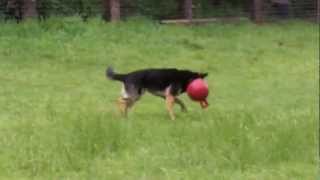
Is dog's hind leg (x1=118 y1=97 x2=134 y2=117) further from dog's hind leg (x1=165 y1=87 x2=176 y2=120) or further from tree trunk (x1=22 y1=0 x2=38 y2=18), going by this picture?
tree trunk (x1=22 y1=0 x2=38 y2=18)

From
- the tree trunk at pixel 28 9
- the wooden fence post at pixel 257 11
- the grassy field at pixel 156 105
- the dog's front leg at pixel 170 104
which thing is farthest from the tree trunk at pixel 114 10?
the dog's front leg at pixel 170 104

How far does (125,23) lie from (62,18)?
1.29 metres

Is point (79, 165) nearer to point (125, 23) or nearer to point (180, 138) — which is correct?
point (180, 138)

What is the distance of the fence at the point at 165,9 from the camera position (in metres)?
18.1

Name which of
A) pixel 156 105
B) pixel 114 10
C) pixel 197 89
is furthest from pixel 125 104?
pixel 114 10

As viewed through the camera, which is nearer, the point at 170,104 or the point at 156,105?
the point at 170,104

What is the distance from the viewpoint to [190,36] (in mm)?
17438

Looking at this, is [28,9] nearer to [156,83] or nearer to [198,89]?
[156,83]

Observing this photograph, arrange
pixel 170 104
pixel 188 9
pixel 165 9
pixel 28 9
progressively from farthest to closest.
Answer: pixel 165 9
pixel 188 9
pixel 28 9
pixel 170 104

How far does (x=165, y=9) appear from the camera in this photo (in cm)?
1969

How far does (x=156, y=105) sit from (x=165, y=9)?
28.6 ft

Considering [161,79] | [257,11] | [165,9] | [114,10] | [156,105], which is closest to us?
[161,79]

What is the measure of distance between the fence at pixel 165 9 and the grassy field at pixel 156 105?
62cm

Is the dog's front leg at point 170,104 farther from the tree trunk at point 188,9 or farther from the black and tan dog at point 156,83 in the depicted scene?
the tree trunk at point 188,9
